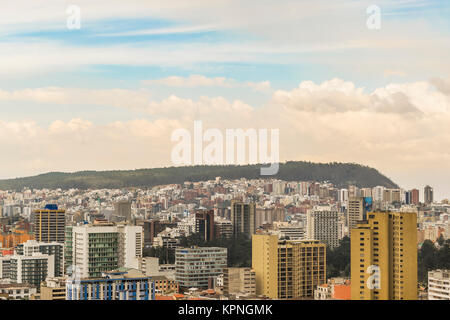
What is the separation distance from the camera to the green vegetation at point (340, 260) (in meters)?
6.88

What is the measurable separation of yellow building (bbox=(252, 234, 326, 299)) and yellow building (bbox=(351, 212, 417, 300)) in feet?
2.96

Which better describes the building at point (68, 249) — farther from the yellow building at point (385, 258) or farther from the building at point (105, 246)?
the yellow building at point (385, 258)

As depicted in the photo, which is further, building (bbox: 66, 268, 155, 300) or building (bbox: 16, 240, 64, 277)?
building (bbox: 16, 240, 64, 277)

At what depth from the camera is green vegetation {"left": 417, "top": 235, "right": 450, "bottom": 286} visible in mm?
5877

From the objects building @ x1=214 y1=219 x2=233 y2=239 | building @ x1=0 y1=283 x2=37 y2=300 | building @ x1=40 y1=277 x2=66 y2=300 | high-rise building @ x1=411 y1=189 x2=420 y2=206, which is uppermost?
high-rise building @ x1=411 y1=189 x2=420 y2=206

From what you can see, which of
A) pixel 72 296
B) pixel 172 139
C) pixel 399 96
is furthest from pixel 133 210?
pixel 399 96

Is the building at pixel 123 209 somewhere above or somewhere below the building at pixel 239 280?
above

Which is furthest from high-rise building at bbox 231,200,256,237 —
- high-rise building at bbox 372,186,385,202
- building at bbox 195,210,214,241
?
high-rise building at bbox 372,186,385,202

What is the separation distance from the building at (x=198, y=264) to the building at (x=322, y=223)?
1116 millimetres

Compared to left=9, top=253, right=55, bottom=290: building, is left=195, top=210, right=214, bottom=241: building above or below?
Answer: above

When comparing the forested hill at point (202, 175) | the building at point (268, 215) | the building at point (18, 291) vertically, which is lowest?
the building at point (18, 291)

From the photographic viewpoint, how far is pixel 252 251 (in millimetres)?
7660

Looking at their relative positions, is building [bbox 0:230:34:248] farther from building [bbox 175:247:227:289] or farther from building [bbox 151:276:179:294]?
building [bbox 151:276:179:294]

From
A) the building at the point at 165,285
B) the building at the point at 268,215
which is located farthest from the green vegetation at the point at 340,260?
the building at the point at 165,285
